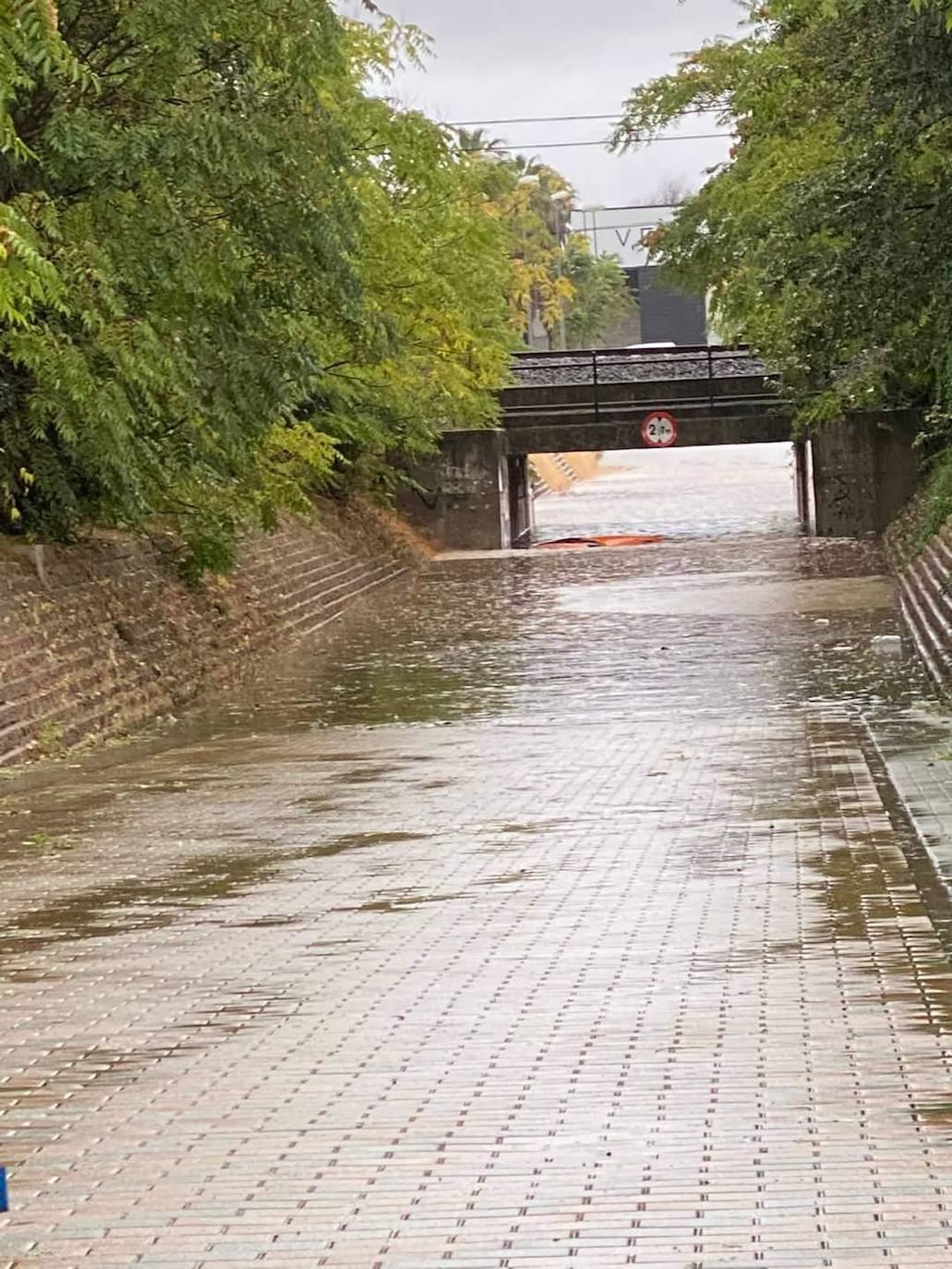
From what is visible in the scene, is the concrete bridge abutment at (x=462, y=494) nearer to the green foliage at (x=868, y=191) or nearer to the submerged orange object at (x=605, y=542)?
the submerged orange object at (x=605, y=542)

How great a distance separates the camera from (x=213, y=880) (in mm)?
9422

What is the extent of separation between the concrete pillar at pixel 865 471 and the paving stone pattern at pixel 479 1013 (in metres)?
31.1

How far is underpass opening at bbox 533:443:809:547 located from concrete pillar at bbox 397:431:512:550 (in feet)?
7.78

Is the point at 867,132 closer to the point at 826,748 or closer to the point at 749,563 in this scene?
the point at 826,748

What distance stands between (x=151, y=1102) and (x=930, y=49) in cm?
1213

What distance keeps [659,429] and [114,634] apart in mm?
30170

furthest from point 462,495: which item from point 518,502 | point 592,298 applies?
point 592,298

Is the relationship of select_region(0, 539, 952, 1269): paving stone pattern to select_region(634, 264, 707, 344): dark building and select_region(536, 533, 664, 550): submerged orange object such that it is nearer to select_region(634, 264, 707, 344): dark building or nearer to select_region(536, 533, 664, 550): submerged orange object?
select_region(536, 533, 664, 550): submerged orange object

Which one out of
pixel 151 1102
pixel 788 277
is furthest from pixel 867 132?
pixel 151 1102

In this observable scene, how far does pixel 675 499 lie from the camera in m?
70.5

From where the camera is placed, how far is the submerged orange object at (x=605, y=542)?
47.7 meters

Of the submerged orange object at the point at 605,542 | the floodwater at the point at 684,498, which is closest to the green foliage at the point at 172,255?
the submerged orange object at the point at 605,542

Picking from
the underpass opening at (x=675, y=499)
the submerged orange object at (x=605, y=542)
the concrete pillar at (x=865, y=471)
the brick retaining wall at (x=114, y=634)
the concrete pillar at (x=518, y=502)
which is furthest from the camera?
the underpass opening at (x=675, y=499)

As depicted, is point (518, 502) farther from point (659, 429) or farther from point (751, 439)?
point (751, 439)
